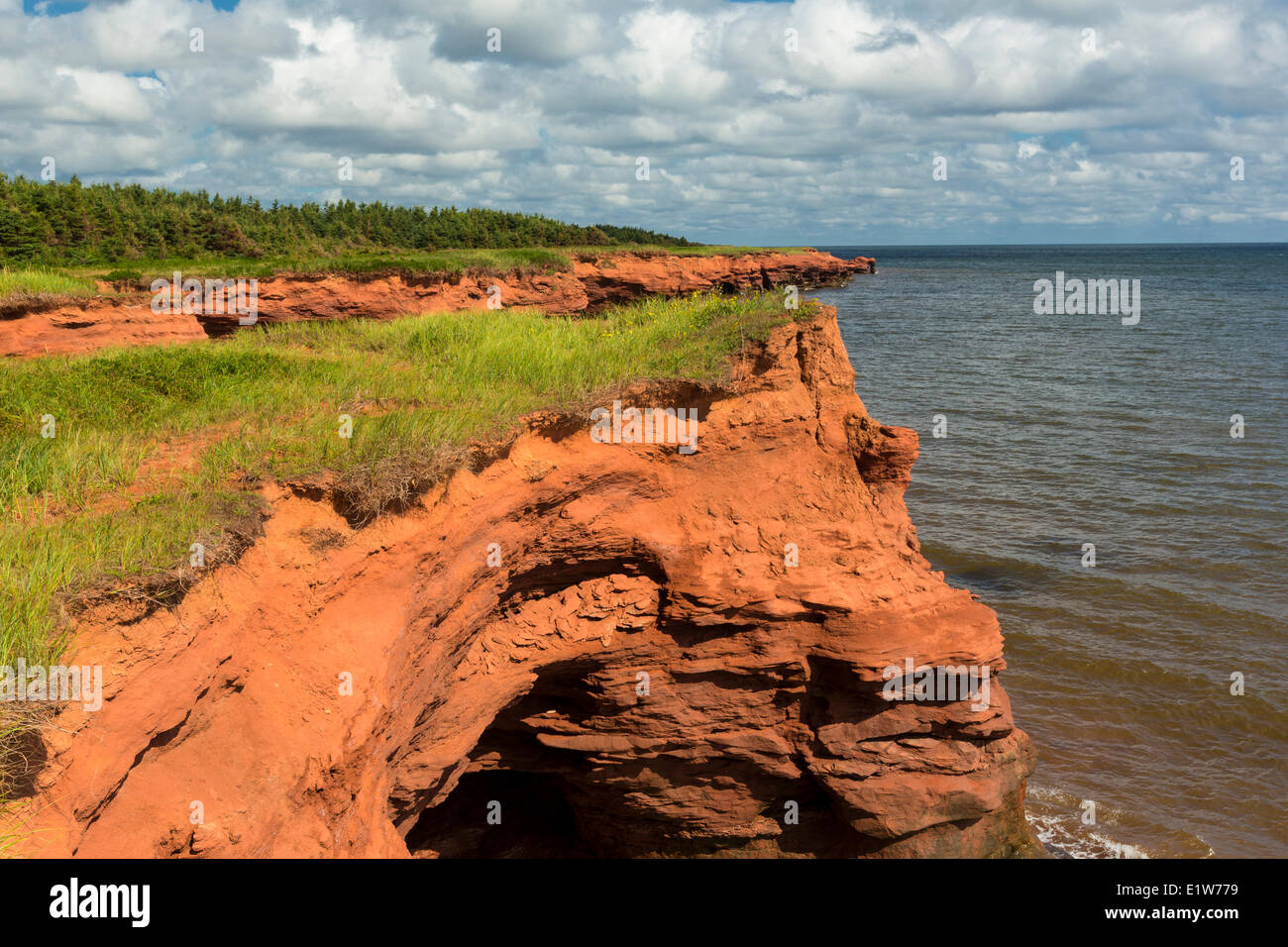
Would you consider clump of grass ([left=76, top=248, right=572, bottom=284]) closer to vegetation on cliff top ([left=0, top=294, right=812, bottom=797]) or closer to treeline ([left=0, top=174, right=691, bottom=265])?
treeline ([left=0, top=174, right=691, bottom=265])

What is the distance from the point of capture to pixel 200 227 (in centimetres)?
3073

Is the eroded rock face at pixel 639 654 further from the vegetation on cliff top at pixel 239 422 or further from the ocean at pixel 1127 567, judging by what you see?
the ocean at pixel 1127 567

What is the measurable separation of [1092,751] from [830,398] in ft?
19.9

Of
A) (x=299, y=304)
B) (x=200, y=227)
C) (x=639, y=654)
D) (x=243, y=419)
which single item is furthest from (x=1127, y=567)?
(x=200, y=227)

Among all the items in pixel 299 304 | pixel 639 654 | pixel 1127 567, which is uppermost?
pixel 299 304

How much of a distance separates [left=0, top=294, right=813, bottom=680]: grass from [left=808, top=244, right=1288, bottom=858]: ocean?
270 inches

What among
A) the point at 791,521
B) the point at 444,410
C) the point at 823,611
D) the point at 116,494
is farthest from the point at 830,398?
the point at 116,494

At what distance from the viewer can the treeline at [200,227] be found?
2570 centimetres

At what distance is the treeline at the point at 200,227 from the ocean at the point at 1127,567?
20.9 metres

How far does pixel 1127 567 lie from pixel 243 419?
1384 centimetres

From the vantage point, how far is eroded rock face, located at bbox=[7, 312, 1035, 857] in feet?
17.3

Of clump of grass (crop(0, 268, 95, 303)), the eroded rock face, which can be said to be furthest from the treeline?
the eroded rock face

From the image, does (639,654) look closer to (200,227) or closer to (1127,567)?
(1127,567)

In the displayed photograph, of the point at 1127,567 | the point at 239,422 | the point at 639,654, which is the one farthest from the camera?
the point at 1127,567
